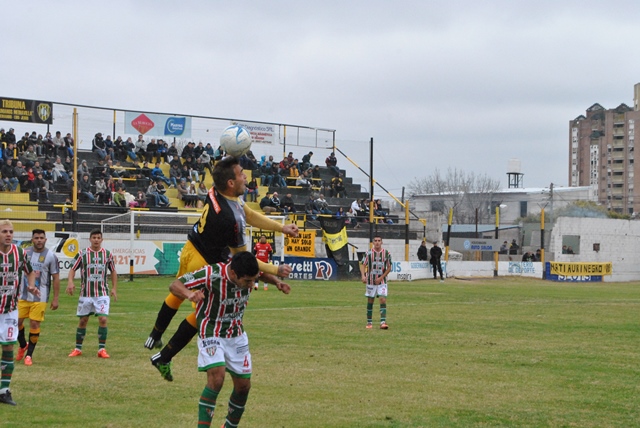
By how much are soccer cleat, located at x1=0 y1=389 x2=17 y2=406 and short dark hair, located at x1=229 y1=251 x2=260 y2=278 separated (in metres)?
4.35

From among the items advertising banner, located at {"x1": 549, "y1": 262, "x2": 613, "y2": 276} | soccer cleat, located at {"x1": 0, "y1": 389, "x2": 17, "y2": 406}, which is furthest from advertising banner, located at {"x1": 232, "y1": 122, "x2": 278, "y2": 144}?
soccer cleat, located at {"x1": 0, "y1": 389, "x2": 17, "y2": 406}

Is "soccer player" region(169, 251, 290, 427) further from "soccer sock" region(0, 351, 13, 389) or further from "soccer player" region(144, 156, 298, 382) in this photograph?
"soccer sock" region(0, 351, 13, 389)

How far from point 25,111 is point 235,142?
1566 inches

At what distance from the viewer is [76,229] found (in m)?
38.0

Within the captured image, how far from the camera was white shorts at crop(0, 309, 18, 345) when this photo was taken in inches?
418

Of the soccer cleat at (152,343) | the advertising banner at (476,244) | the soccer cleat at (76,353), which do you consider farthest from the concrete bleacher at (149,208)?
the soccer cleat at (152,343)

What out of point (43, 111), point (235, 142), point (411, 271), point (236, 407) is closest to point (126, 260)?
point (43, 111)

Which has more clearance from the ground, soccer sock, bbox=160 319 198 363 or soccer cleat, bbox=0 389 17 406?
soccer sock, bbox=160 319 198 363

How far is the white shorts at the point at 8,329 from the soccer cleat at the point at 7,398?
0.61 meters

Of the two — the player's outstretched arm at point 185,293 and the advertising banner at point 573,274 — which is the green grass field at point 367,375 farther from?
the advertising banner at point 573,274

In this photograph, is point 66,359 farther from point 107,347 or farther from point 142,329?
point 142,329

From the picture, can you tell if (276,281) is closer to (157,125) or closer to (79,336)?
(79,336)

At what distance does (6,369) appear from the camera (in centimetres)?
1045

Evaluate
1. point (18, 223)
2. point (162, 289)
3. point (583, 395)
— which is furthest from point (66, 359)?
point (18, 223)
